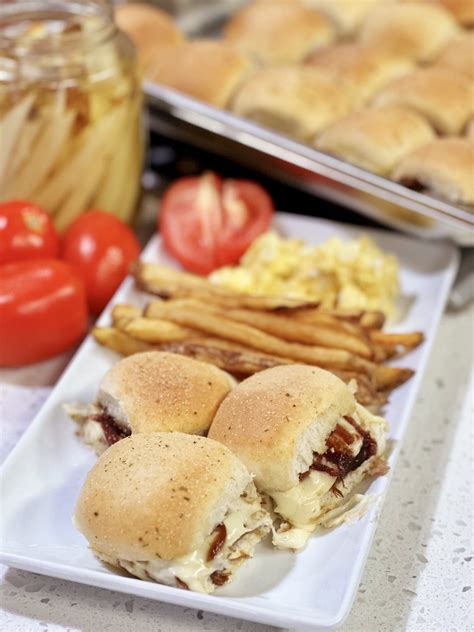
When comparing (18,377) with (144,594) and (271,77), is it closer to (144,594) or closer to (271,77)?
(144,594)

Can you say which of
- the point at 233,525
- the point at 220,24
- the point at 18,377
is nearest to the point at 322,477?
the point at 233,525

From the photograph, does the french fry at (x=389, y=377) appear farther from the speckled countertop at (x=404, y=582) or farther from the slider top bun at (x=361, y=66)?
the slider top bun at (x=361, y=66)

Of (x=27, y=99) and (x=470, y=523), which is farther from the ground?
(x=27, y=99)

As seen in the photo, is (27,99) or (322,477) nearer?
(322,477)

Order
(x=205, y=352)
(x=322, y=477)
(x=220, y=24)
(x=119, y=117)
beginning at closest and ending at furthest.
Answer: (x=322, y=477), (x=205, y=352), (x=119, y=117), (x=220, y=24)

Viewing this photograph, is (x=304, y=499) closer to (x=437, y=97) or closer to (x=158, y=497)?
(x=158, y=497)

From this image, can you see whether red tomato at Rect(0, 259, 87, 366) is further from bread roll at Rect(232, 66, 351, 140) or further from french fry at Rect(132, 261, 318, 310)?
bread roll at Rect(232, 66, 351, 140)
